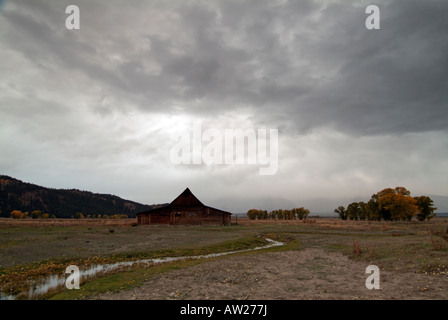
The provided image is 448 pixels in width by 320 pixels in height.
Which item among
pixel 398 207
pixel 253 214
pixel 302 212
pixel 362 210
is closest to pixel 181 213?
pixel 398 207

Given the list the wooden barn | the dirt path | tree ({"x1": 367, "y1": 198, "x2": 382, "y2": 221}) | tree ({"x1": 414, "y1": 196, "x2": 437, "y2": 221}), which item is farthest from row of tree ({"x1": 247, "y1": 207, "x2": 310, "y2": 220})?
the dirt path

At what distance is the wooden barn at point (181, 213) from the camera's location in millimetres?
69625

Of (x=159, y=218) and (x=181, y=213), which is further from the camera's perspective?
(x=159, y=218)

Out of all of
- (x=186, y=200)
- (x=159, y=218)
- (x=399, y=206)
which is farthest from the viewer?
(x=399, y=206)

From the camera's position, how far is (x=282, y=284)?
13562 millimetres

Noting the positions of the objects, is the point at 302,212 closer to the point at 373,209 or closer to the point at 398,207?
the point at 373,209

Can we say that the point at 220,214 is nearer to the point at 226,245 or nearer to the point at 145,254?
the point at 226,245

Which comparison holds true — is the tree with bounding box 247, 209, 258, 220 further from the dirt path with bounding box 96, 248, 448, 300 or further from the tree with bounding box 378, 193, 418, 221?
the dirt path with bounding box 96, 248, 448, 300

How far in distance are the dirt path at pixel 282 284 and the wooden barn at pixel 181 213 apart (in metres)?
52.3

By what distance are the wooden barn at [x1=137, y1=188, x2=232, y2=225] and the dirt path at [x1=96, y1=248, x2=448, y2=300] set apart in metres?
52.3

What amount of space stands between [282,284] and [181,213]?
58654mm

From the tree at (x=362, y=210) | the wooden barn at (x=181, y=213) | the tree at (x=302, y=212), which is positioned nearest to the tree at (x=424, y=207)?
the tree at (x=362, y=210)

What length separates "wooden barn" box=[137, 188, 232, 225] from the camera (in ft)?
228

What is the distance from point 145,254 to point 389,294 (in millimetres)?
21305
